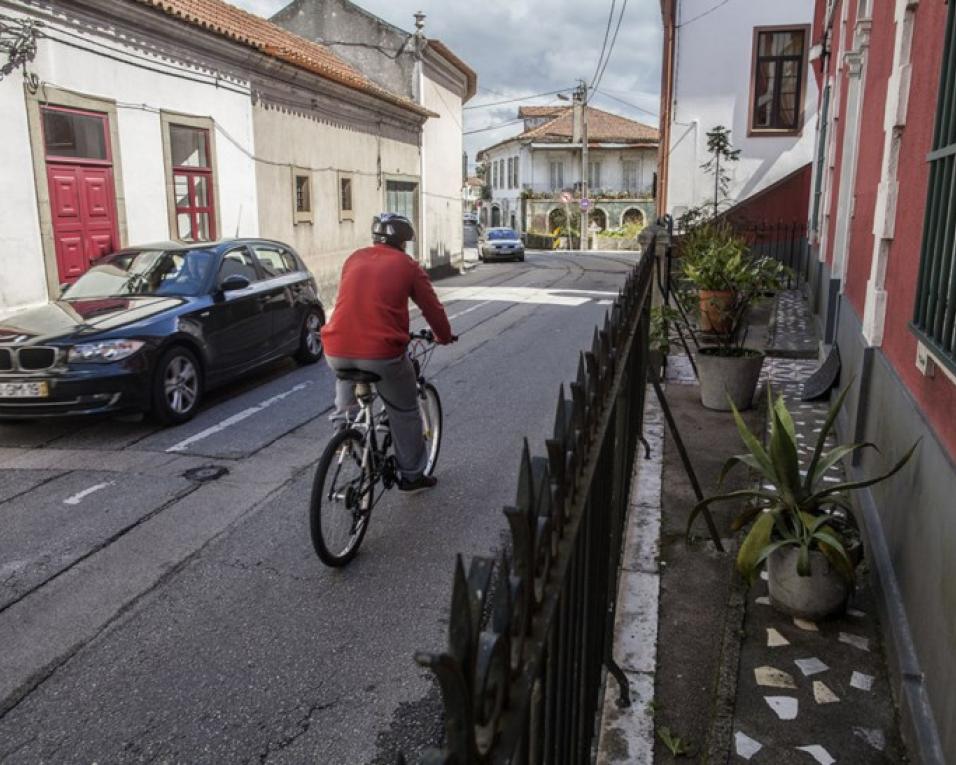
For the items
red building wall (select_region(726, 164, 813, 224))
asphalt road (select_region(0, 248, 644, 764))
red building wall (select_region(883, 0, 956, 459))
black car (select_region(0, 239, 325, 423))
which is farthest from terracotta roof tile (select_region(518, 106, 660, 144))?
red building wall (select_region(883, 0, 956, 459))

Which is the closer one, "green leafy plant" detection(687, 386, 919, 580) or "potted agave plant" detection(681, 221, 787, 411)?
"green leafy plant" detection(687, 386, 919, 580)

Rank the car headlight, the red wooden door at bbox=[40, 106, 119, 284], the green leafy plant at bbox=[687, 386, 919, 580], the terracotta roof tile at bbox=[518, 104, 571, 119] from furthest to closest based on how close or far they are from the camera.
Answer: the terracotta roof tile at bbox=[518, 104, 571, 119], the red wooden door at bbox=[40, 106, 119, 284], the car headlight, the green leafy plant at bbox=[687, 386, 919, 580]

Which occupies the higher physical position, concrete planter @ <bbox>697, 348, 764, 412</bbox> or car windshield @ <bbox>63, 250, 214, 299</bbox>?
car windshield @ <bbox>63, 250, 214, 299</bbox>

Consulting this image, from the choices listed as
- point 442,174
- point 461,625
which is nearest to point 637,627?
point 461,625

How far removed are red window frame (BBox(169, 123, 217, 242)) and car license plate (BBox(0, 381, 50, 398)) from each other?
6.80 m

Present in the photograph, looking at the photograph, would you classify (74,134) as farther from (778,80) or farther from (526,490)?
(778,80)

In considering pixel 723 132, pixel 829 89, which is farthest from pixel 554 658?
pixel 723 132

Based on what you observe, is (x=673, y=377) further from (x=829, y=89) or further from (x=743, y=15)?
(x=743, y=15)

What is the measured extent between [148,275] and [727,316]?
5834 mm

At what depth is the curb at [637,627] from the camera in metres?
3.00

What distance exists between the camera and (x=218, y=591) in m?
4.43

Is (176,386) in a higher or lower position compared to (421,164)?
lower

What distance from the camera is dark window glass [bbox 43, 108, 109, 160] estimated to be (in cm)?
1079

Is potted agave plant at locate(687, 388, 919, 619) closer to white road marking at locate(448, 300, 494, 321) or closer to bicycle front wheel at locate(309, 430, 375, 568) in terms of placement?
bicycle front wheel at locate(309, 430, 375, 568)
